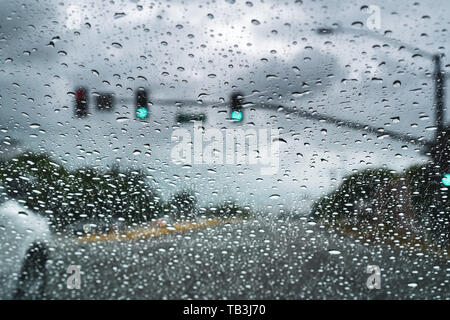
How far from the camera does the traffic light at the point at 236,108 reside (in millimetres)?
2248

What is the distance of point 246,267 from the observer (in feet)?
6.79

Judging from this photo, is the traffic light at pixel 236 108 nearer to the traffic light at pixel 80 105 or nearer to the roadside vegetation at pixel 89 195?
the roadside vegetation at pixel 89 195

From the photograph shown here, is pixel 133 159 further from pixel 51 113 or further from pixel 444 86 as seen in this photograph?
pixel 444 86

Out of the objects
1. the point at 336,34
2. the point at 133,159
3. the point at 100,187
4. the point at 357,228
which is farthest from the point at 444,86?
the point at 100,187

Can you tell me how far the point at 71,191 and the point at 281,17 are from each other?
56.5 inches

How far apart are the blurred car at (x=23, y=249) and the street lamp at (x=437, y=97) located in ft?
5.96

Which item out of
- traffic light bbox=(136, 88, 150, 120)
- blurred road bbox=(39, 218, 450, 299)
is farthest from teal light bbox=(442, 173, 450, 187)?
traffic light bbox=(136, 88, 150, 120)

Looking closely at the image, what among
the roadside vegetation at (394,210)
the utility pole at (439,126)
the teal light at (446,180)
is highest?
the utility pole at (439,126)

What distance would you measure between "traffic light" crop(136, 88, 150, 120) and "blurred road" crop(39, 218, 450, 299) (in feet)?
2.26

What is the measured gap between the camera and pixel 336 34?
216 centimetres

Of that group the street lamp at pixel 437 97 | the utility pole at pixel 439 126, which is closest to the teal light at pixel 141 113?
the street lamp at pixel 437 97

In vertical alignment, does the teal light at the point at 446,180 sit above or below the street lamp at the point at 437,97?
below

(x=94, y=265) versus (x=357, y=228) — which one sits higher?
(x=357, y=228)

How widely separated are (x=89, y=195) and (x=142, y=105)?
581 millimetres
